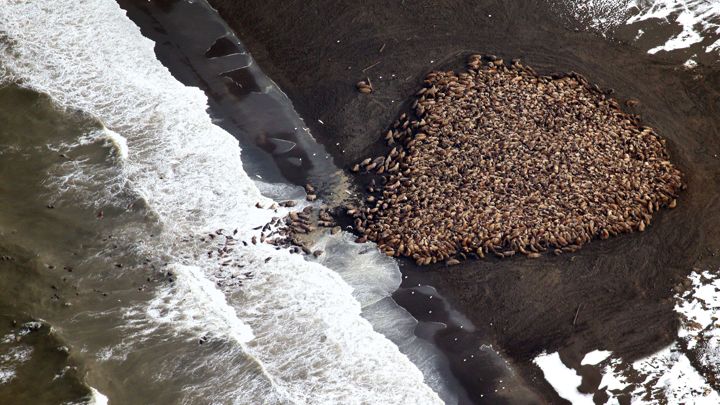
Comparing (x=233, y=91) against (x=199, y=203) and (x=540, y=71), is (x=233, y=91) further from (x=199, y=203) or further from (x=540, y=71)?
(x=540, y=71)

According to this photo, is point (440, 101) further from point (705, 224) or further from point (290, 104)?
point (705, 224)

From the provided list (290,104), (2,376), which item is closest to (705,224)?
(290,104)

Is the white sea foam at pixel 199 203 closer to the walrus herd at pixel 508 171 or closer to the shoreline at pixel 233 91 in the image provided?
the shoreline at pixel 233 91

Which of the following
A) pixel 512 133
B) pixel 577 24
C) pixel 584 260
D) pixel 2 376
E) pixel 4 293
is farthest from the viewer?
pixel 577 24

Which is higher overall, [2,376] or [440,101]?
[440,101]

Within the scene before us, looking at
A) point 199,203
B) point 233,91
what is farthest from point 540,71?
point 199,203

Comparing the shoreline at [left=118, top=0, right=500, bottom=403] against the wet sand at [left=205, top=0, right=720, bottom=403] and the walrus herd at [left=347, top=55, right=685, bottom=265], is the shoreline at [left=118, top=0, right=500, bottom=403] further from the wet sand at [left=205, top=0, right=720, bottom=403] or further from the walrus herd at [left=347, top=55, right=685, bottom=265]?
the walrus herd at [left=347, top=55, right=685, bottom=265]

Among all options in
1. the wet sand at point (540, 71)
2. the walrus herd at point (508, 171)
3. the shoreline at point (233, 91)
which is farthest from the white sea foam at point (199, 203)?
the walrus herd at point (508, 171)

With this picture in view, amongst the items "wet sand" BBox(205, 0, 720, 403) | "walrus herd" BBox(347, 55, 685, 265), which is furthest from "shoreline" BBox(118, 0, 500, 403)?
"walrus herd" BBox(347, 55, 685, 265)
